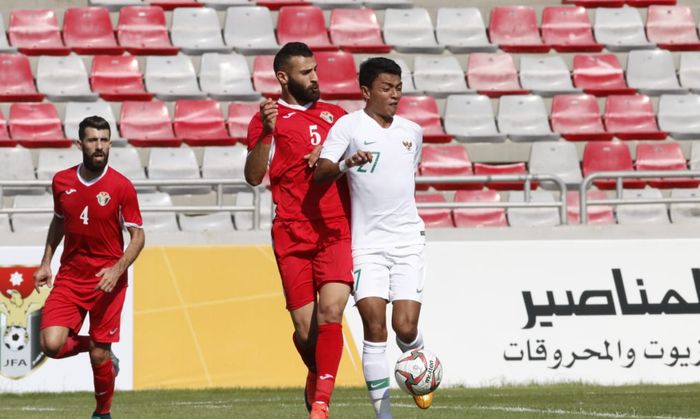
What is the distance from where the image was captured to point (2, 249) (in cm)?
1335

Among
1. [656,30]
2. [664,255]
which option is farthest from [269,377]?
[656,30]

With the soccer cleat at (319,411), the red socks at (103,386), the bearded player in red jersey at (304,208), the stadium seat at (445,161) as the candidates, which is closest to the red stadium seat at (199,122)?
the stadium seat at (445,161)

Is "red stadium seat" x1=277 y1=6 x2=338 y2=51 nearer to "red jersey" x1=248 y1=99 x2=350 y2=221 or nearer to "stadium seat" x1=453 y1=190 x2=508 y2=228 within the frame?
"stadium seat" x1=453 y1=190 x2=508 y2=228

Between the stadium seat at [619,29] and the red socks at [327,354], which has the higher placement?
the stadium seat at [619,29]

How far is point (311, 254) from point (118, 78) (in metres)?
11.4

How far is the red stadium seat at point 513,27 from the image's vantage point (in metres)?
20.2

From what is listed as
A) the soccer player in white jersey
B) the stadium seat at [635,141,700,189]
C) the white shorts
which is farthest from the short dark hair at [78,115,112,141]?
the stadium seat at [635,141,700,189]

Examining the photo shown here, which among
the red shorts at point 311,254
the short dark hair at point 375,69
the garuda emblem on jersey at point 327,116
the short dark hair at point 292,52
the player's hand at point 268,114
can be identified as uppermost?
the short dark hair at point 292,52

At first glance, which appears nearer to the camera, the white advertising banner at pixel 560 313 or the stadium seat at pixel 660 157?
the white advertising banner at pixel 560 313

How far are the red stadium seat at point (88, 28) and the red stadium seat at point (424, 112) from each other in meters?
4.53

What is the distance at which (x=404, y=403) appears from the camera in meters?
11.2

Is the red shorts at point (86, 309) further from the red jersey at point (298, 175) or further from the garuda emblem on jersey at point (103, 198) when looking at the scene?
the red jersey at point (298, 175)

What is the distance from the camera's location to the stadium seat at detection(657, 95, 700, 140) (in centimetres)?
1895

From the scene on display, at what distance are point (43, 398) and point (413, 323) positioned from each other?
6.03m
